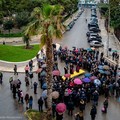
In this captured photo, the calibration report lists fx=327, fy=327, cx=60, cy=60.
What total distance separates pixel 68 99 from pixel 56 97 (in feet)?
3.95

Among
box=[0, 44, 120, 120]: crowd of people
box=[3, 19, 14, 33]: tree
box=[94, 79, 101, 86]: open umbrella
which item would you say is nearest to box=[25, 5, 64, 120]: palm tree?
box=[0, 44, 120, 120]: crowd of people

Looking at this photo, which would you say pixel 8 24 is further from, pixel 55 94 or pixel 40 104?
pixel 55 94

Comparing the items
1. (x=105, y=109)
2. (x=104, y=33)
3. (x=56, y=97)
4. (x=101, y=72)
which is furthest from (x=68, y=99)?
(x=104, y=33)

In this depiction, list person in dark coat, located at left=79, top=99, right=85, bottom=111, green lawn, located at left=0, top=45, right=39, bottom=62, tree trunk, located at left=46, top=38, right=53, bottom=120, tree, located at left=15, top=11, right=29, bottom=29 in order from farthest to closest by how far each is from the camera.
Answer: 1. tree, located at left=15, top=11, right=29, bottom=29
2. green lawn, located at left=0, top=45, right=39, bottom=62
3. person in dark coat, located at left=79, top=99, right=85, bottom=111
4. tree trunk, located at left=46, top=38, right=53, bottom=120

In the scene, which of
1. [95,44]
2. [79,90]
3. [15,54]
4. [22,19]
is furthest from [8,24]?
[79,90]

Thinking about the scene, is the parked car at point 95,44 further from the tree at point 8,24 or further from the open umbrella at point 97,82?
the open umbrella at point 97,82

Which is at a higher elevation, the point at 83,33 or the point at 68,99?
the point at 83,33

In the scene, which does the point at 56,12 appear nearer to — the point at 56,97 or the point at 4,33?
the point at 56,97

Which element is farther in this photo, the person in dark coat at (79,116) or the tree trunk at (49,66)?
the person in dark coat at (79,116)

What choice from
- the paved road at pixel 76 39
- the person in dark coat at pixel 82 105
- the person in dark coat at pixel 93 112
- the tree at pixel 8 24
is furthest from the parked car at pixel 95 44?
the person in dark coat at pixel 93 112

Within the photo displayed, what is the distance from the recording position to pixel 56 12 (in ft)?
68.7

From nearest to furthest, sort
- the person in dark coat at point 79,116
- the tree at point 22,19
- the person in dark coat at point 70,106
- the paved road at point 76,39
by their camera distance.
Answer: the person in dark coat at point 79,116
the person in dark coat at point 70,106
the paved road at point 76,39
the tree at point 22,19

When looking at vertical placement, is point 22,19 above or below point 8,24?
above

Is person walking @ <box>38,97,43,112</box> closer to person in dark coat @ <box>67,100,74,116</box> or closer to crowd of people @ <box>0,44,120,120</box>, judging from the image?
crowd of people @ <box>0,44,120,120</box>
